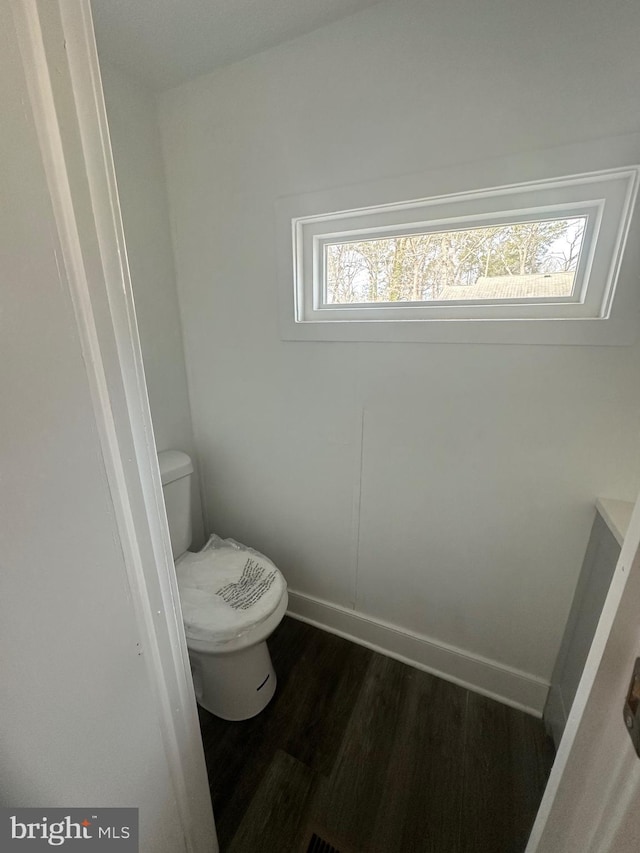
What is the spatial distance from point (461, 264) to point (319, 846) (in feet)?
5.63

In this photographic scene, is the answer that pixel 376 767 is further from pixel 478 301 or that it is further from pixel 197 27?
pixel 197 27

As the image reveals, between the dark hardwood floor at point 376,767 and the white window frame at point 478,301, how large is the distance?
1311 mm

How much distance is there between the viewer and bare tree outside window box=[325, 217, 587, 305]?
0.98m

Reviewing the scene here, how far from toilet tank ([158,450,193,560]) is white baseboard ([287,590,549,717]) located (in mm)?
583

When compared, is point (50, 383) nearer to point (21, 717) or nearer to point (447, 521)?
point (21, 717)

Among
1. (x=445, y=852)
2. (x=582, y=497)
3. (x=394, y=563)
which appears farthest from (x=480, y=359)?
(x=445, y=852)

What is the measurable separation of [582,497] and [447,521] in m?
0.41

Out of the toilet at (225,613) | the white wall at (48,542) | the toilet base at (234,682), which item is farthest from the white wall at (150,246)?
the white wall at (48,542)

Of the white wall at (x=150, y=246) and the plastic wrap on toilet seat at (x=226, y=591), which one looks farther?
the white wall at (x=150, y=246)

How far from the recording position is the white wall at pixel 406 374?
2.82 feet

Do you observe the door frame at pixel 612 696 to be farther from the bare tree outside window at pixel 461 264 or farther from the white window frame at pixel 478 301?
the bare tree outside window at pixel 461 264

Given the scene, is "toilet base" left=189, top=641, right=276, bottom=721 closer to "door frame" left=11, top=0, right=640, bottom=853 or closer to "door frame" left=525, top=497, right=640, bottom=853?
"door frame" left=11, top=0, right=640, bottom=853

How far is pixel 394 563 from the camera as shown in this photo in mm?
1348

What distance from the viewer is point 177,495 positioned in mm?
1384
